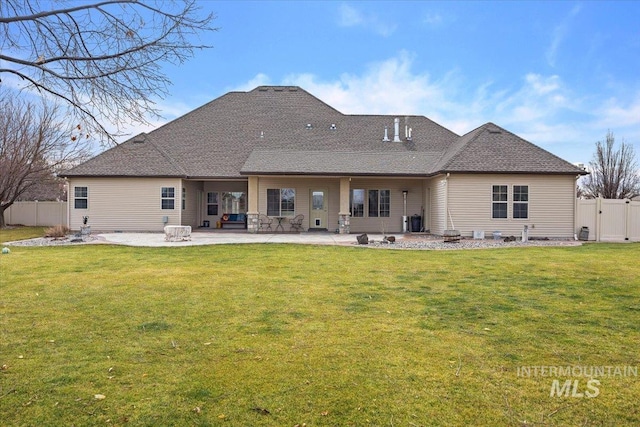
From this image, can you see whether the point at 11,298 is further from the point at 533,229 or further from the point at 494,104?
the point at 494,104

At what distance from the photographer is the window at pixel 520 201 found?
17453 millimetres

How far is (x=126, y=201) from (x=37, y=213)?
10.1 meters

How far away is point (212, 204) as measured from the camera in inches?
914

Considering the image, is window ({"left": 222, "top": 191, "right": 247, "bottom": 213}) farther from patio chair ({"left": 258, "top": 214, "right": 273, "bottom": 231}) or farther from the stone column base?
the stone column base

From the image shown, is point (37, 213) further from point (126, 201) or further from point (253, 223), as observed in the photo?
point (253, 223)

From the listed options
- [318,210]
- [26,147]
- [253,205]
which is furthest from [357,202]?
[26,147]

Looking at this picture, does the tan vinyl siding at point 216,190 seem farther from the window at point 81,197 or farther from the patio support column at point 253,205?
the window at point 81,197

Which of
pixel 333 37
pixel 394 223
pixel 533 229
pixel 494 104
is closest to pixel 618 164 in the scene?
pixel 494 104

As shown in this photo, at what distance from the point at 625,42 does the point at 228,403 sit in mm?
17496

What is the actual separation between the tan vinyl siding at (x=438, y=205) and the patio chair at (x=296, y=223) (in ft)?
20.3

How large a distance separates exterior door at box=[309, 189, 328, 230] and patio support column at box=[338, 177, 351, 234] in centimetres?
169

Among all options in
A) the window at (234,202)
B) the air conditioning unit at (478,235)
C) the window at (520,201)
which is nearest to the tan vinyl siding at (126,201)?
the window at (234,202)

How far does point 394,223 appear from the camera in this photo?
20859 millimetres

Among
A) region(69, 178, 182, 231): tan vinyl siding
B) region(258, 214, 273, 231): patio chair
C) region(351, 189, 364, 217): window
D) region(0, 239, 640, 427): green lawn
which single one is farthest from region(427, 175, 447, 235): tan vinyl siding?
region(69, 178, 182, 231): tan vinyl siding
